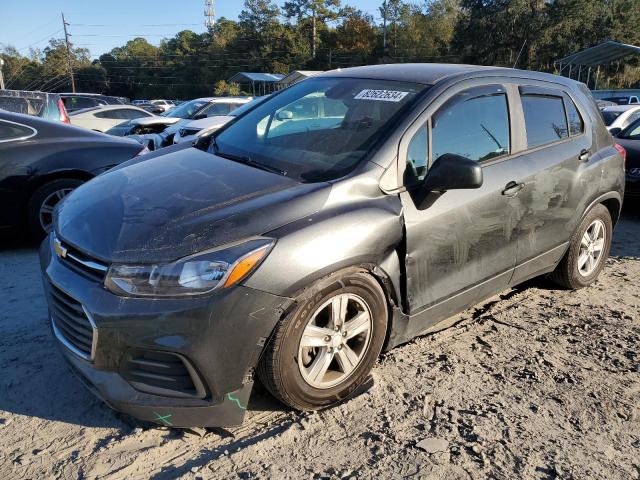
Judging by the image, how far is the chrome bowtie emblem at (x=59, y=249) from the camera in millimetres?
2574

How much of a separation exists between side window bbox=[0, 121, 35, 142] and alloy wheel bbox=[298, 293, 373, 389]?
4096 mm

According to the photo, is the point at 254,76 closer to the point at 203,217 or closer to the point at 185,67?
the point at 203,217

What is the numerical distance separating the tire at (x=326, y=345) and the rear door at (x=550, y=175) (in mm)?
1333

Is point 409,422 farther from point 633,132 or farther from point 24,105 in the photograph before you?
point 24,105

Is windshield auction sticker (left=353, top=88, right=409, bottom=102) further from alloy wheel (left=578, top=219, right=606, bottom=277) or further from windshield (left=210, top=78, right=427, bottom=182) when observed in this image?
alloy wheel (left=578, top=219, right=606, bottom=277)

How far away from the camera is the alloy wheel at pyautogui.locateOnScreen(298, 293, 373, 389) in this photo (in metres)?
2.54

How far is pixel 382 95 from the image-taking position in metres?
3.21

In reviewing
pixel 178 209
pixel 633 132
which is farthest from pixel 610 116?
pixel 178 209

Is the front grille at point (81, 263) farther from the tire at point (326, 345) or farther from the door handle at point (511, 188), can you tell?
the door handle at point (511, 188)

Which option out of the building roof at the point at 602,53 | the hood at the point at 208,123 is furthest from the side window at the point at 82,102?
the building roof at the point at 602,53

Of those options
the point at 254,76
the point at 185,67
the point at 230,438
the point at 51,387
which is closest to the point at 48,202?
the point at 51,387

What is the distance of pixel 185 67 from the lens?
3046 inches

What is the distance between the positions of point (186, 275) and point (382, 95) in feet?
5.67

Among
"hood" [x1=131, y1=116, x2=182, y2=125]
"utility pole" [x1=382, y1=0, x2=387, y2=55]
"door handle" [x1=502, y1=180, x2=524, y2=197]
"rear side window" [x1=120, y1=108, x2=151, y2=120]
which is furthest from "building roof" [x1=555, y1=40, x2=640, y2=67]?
"utility pole" [x1=382, y1=0, x2=387, y2=55]
